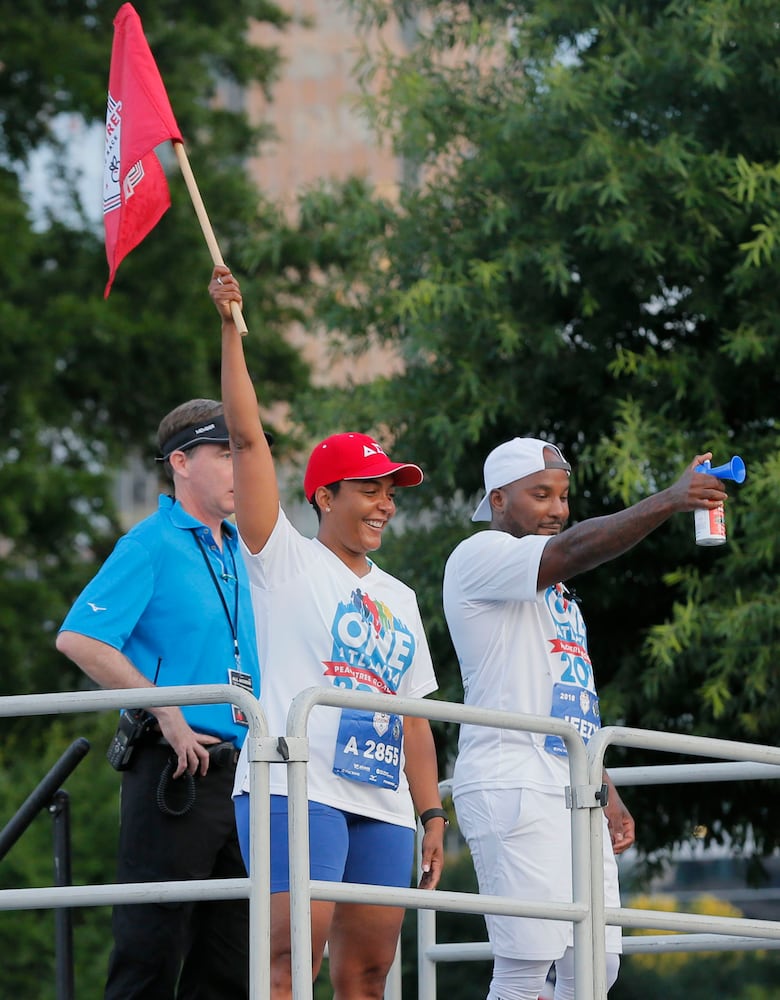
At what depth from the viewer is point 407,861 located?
166 inches

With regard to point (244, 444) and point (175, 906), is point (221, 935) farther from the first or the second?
point (244, 444)

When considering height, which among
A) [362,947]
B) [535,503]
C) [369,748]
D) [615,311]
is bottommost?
[362,947]

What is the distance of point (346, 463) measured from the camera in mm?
4305

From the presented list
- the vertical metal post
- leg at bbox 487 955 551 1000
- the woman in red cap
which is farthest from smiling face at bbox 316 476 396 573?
the vertical metal post

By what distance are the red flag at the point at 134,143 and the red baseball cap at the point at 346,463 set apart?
106 cm

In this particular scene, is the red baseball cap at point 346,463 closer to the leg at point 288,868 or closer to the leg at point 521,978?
the leg at point 288,868

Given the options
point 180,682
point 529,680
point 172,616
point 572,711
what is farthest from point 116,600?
point 572,711

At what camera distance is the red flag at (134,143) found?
500cm

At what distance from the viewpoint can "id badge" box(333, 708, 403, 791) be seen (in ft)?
13.1

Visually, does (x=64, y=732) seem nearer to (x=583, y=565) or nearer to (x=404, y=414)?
(x=404, y=414)

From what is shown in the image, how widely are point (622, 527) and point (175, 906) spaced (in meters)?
1.63

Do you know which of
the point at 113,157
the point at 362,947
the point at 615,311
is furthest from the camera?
the point at 615,311

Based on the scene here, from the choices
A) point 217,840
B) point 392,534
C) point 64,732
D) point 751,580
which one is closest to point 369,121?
point 392,534

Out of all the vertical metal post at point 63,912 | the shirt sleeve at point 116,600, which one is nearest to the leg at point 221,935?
the vertical metal post at point 63,912
